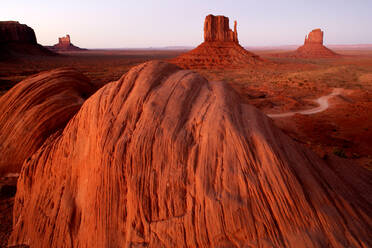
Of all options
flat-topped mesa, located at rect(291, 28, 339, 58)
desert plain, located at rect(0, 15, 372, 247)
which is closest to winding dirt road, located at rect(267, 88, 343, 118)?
desert plain, located at rect(0, 15, 372, 247)

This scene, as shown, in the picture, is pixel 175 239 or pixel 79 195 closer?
pixel 175 239

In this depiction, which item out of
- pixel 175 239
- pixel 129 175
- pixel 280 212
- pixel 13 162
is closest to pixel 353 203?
pixel 280 212

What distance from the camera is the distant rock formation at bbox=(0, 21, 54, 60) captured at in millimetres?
64250

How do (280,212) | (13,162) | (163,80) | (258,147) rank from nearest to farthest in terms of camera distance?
(280,212)
(258,147)
(163,80)
(13,162)

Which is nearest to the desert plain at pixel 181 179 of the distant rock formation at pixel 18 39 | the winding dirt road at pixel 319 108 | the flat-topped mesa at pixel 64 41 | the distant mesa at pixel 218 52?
the winding dirt road at pixel 319 108

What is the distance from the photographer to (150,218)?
3.32m

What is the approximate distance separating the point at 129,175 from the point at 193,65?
142 feet

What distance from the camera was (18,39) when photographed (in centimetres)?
6912

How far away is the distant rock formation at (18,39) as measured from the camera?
6425cm

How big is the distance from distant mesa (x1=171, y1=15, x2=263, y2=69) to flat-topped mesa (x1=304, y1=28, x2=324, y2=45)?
50724 millimetres

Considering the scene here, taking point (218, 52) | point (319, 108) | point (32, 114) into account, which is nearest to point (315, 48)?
point (218, 52)

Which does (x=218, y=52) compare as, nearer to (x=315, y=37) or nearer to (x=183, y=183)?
(x=183, y=183)

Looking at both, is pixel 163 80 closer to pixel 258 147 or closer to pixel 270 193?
pixel 258 147

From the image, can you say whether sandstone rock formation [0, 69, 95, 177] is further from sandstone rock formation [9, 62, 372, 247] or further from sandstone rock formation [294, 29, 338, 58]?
sandstone rock formation [294, 29, 338, 58]
